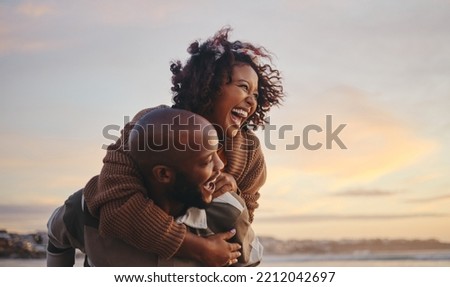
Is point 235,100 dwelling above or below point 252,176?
above

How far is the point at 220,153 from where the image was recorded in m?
2.35

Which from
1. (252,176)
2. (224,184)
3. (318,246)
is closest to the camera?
(224,184)

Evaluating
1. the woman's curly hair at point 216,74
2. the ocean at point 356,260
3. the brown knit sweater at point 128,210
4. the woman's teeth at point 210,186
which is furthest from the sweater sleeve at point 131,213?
the ocean at point 356,260

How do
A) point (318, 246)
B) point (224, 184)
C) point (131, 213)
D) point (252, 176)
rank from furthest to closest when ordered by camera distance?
point (318, 246), point (252, 176), point (224, 184), point (131, 213)

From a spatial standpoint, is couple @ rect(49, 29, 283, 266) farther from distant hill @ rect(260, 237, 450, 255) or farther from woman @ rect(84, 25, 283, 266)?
distant hill @ rect(260, 237, 450, 255)

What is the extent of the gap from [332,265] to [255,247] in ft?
1.13

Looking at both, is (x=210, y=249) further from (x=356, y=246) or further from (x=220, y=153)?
(x=356, y=246)

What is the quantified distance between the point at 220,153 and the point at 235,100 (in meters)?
0.18

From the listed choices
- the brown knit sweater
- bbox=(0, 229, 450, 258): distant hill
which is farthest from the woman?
bbox=(0, 229, 450, 258): distant hill

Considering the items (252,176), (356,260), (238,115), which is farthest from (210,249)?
(356,260)

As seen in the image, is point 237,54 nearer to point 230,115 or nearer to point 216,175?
point 230,115

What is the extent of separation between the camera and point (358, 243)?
2.60 metres

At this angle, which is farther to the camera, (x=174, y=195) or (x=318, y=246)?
(x=318, y=246)
